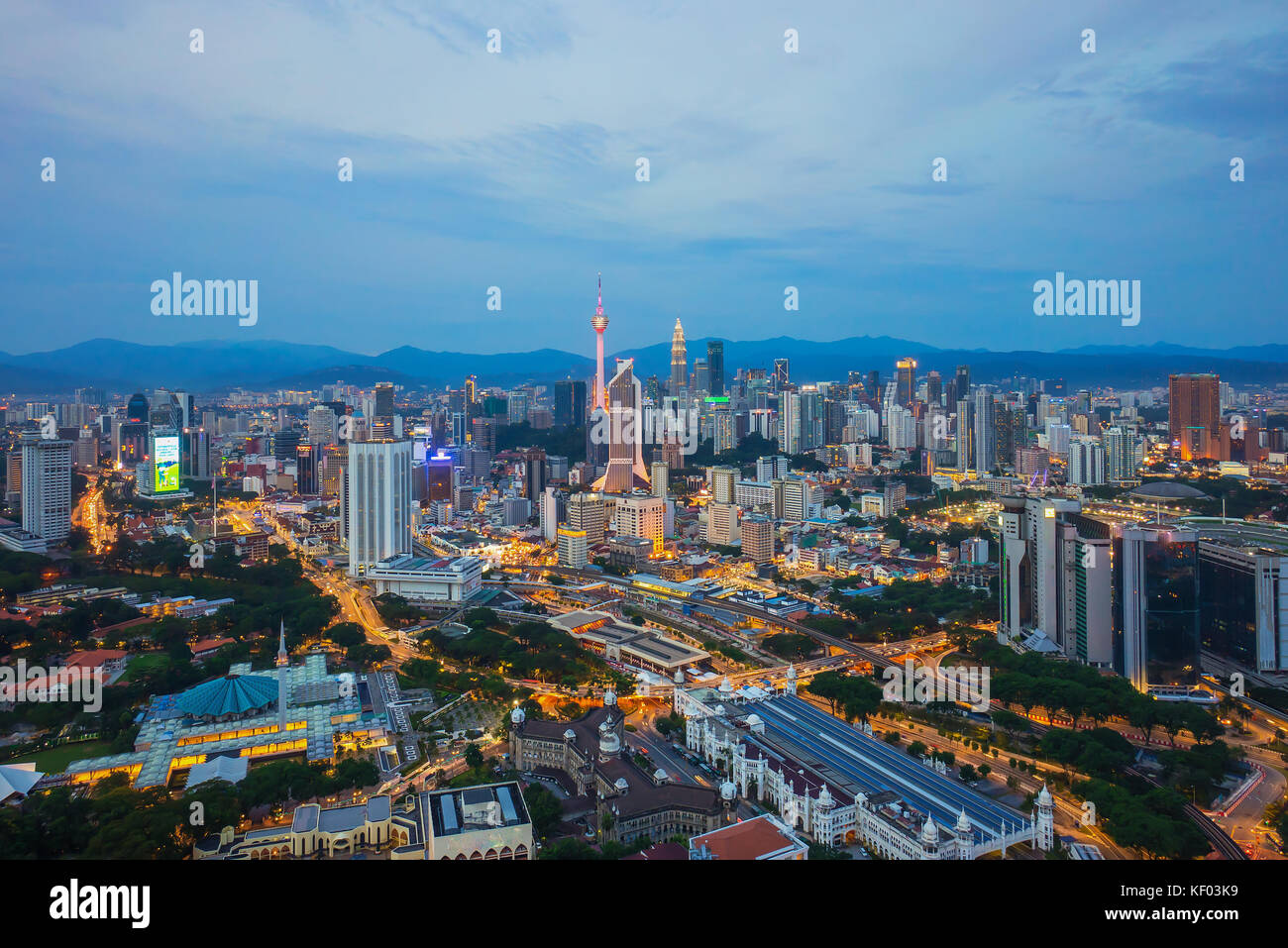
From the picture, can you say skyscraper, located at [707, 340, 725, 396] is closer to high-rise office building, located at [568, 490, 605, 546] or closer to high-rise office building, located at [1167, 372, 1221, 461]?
high-rise office building, located at [1167, 372, 1221, 461]

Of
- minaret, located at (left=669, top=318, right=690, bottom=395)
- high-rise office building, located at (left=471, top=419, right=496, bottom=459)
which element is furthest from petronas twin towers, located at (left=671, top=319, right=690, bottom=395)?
high-rise office building, located at (left=471, top=419, right=496, bottom=459)

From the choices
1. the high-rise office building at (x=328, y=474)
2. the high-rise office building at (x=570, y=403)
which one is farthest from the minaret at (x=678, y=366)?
the high-rise office building at (x=328, y=474)

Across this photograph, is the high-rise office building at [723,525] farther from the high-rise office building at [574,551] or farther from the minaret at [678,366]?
the minaret at [678,366]

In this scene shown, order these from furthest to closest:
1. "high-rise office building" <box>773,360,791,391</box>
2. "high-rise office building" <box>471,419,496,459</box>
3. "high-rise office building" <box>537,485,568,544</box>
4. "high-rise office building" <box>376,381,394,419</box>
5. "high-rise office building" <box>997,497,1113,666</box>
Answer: "high-rise office building" <box>773,360,791,391</box> < "high-rise office building" <box>376,381,394,419</box> < "high-rise office building" <box>471,419,496,459</box> < "high-rise office building" <box>537,485,568,544</box> < "high-rise office building" <box>997,497,1113,666</box>

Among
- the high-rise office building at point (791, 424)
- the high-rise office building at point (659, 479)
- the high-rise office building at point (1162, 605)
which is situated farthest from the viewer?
the high-rise office building at point (791, 424)

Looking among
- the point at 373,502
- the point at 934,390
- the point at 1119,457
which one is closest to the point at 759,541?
the point at 373,502

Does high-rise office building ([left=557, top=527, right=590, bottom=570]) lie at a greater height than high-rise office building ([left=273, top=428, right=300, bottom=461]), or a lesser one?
lesser
